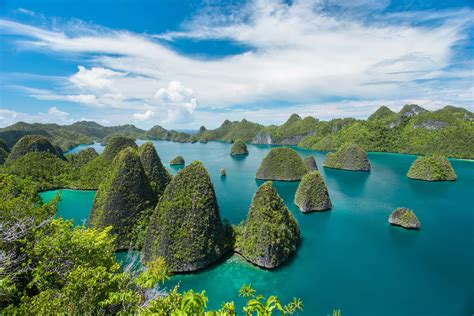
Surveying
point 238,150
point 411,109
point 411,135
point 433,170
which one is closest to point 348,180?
point 433,170

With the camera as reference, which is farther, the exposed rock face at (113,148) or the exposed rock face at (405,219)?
the exposed rock face at (113,148)

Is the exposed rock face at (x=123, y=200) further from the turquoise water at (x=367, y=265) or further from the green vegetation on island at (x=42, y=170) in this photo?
the green vegetation on island at (x=42, y=170)

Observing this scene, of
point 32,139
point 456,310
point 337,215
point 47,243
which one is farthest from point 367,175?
point 32,139

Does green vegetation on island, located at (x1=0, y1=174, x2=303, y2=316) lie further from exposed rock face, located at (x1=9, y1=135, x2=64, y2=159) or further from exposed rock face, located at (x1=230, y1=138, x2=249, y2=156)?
exposed rock face, located at (x1=230, y1=138, x2=249, y2=156)

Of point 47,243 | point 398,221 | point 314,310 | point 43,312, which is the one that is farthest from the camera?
point 398,221

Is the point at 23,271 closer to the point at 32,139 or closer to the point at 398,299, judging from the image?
the point at 398,299

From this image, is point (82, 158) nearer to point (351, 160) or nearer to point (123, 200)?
point (123, 200)

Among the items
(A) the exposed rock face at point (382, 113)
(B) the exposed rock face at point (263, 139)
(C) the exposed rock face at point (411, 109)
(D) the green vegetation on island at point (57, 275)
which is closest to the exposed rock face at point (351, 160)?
(D) the green vegetation on island at point (57, 275)
